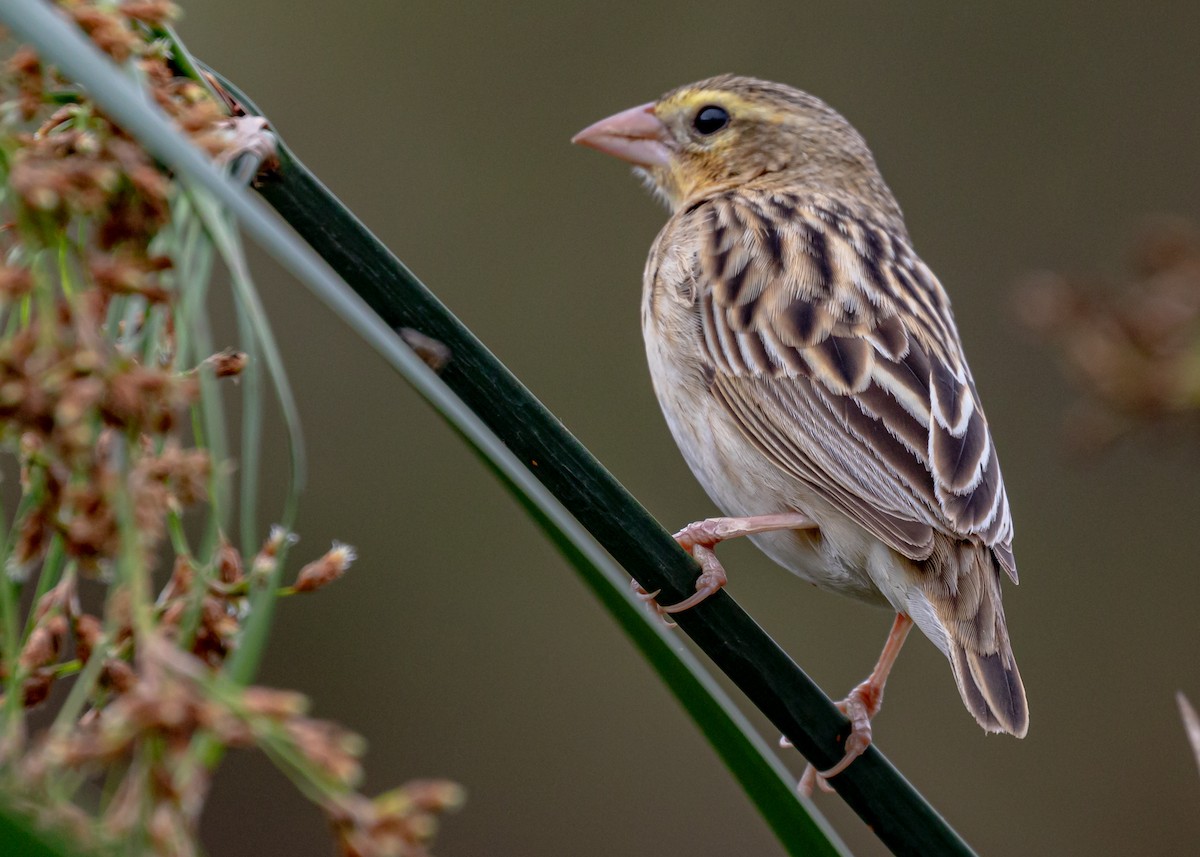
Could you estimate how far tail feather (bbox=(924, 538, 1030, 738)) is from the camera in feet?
9.45

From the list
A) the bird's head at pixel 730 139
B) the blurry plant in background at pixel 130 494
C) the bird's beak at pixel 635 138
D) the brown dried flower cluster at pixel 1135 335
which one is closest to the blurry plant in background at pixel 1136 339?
the brown dried flower cluster at pixel 1135 335

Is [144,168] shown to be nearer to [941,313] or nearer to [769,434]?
[769,434]

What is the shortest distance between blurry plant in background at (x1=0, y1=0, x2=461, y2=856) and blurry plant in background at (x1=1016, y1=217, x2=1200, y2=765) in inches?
43.4

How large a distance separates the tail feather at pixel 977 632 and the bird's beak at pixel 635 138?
6.54 feet

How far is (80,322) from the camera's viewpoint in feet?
4.06

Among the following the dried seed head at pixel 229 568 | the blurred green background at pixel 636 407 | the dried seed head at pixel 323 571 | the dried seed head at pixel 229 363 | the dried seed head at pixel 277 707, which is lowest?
the blurred green background at pixel 636 407

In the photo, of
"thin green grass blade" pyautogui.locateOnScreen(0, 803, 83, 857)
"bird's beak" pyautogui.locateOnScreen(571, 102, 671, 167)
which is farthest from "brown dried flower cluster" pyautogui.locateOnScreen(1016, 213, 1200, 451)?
"bird's beak" pyautogui.locateOnScreen(571, 102, 671, 167)

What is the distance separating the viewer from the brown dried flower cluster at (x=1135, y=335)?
196cm

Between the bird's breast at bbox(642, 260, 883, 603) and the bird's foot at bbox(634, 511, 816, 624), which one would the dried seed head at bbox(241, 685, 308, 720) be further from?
the bird's breast at bbox(642, 260, 883, 603)

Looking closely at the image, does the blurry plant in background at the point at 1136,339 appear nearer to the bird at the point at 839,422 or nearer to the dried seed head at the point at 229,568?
the bird at the point at 839,422

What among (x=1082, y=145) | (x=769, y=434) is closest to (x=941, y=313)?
(x=769, y=434)

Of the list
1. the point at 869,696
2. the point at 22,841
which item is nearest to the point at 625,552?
the point at 22,841

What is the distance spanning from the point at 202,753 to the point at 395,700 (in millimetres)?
6929

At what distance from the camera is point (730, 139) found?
4.71 metres
